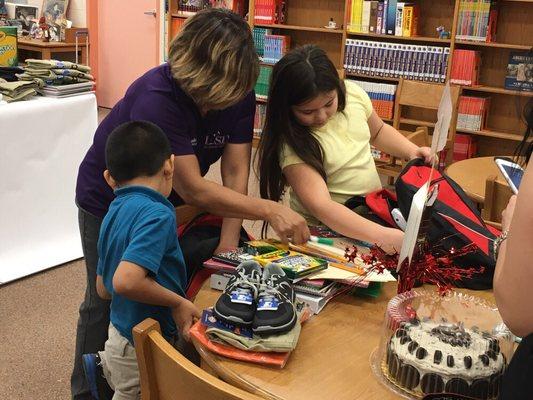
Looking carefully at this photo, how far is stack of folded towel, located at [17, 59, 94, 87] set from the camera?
3.34 meters

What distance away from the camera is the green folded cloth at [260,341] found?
124cm

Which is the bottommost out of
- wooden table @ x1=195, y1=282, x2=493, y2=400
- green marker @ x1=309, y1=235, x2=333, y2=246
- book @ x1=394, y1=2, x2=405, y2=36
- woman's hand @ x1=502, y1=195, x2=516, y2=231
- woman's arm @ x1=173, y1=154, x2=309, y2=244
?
wooden table @ x1=195, y1=282, x2=493, y2=400

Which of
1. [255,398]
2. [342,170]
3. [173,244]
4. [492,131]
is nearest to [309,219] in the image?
[342,170]

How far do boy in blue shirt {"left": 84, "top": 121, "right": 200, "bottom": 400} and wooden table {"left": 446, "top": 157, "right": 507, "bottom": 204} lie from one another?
1.37m

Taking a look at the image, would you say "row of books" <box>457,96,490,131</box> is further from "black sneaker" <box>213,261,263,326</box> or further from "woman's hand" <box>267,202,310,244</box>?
"black sneaker" <box>213,261,263,326</box>

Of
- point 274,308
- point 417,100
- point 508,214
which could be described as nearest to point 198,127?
point 274,308

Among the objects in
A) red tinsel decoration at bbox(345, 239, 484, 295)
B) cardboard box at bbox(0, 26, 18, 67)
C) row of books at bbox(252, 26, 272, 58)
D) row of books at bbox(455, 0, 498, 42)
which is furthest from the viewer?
row of books at bbox(252, 26, 272, 58)

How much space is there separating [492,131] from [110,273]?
4079mm

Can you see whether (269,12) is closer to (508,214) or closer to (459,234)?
(459,234)

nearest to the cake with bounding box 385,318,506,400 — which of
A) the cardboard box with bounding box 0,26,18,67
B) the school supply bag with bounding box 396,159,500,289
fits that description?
the school supply bag with bounding box 396,159,500,289

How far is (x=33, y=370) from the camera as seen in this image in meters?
2.55

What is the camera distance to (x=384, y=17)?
5258 mm

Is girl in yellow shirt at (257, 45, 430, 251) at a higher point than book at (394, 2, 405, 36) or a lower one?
lower

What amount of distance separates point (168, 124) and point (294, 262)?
52 centimetres
